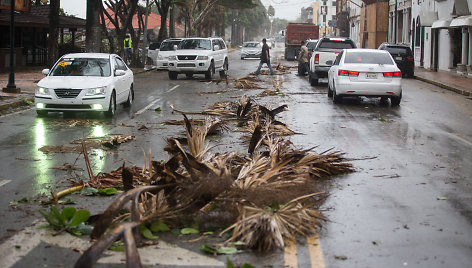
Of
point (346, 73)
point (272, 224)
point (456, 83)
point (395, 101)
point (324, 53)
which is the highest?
point (324, 53)

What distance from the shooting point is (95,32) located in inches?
1083

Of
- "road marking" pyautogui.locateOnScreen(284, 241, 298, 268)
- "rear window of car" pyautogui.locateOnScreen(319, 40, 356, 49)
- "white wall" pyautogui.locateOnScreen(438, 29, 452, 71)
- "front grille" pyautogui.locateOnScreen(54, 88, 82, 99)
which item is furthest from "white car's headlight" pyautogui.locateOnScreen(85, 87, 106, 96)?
"white wall" pyautogui.locateOnScreen(438, 29, 452, 71)

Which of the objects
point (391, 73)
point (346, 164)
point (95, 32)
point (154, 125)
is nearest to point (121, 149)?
point (154, 125)

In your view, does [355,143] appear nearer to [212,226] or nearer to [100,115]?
[212,226]

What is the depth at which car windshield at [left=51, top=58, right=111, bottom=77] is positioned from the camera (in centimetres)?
1623

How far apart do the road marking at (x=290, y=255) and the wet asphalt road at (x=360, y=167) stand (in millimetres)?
44

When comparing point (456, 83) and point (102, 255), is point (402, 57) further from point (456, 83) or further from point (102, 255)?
point (102, 255)

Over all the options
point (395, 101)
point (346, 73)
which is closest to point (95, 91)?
point (346, 73)

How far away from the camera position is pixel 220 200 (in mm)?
6496

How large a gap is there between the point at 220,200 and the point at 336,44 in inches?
811

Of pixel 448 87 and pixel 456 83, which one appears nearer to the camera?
pixel 448 87

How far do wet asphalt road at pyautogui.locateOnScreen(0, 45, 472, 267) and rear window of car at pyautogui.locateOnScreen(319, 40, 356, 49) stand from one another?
6.54m

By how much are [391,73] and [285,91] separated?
551 cm

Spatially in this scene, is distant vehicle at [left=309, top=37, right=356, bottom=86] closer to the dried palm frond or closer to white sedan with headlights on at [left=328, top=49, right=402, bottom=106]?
white sedan with headlights on at [left=328, top=49, right=402, bottom=106]
